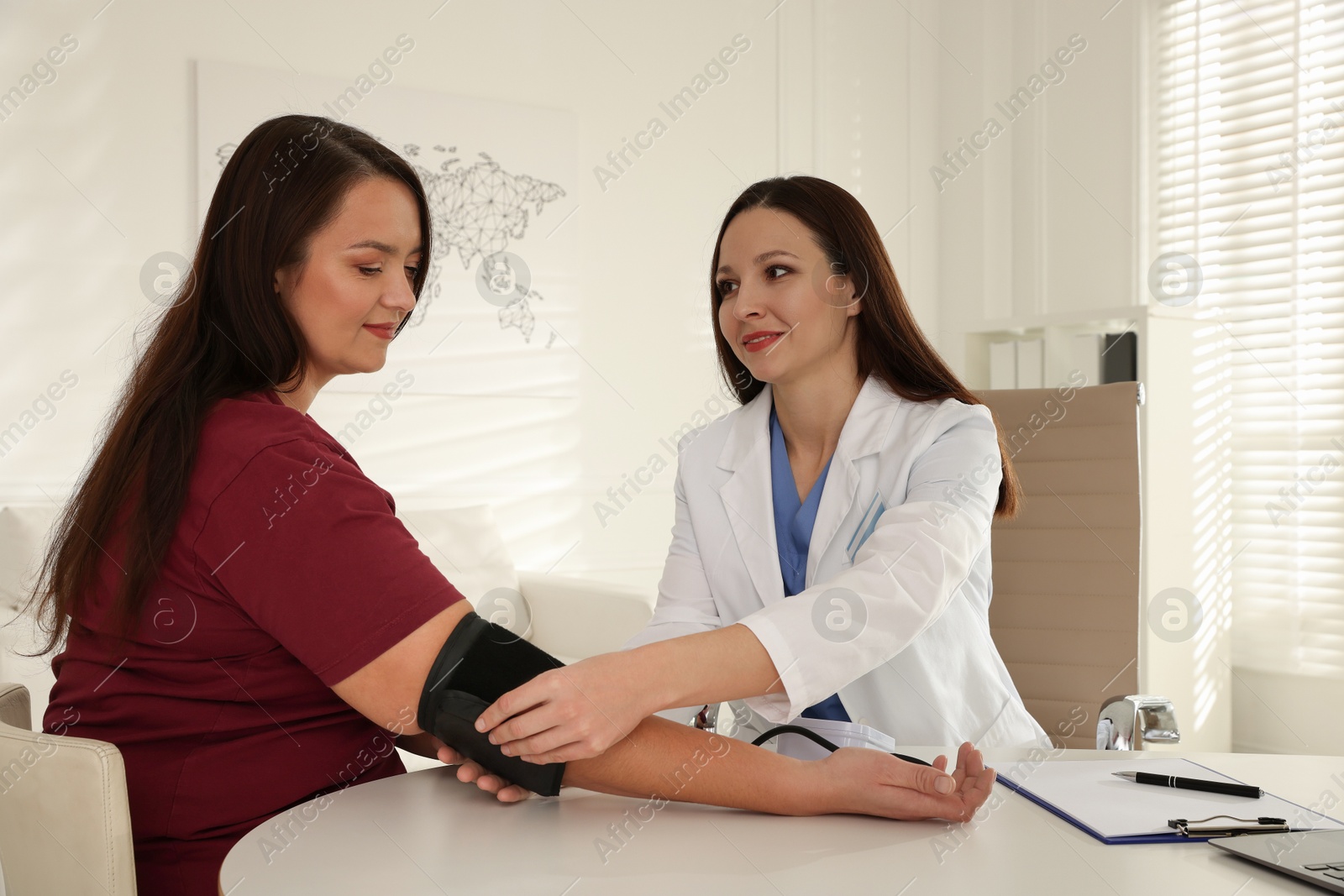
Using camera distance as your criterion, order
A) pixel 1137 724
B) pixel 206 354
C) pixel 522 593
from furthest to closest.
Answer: pixel 522 593 < pixel 1137 724 < pixel 206 354

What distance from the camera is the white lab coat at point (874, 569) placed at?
116 cm

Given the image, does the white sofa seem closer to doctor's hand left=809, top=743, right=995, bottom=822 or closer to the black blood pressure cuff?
the black blood pressure cuff

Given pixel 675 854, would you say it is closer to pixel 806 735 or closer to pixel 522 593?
pixel 806 735

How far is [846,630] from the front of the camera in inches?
45.4

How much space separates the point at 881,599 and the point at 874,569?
40mm

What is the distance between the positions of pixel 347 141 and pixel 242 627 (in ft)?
1.82

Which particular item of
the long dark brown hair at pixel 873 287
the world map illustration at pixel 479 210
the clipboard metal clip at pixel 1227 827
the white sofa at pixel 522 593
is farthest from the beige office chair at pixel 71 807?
the world map illustration at pixel 479 210

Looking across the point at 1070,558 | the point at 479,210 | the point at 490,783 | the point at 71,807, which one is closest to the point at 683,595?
the point at 490,783

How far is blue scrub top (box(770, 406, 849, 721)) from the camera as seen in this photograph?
5.04ft

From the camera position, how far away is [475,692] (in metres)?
0.97

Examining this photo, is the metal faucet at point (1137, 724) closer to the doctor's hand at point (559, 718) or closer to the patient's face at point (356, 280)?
the doctor's hand at point (559, 718)

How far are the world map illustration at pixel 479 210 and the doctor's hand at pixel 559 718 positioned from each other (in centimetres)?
269

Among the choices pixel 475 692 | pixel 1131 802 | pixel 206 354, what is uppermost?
pixel 206 354

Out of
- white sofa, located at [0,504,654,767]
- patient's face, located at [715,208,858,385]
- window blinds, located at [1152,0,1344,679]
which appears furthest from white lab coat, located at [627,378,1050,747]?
window blinds, located at [1152,0,1344,679]
